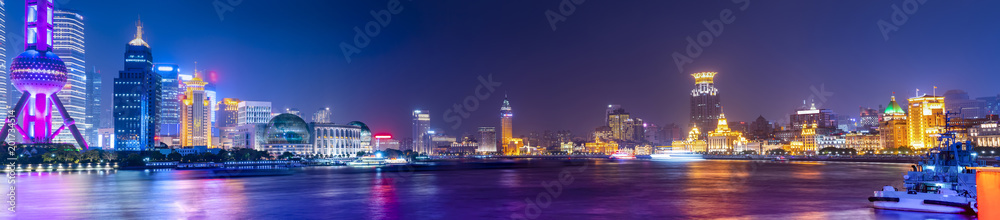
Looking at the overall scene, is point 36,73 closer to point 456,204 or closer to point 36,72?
point 36,72

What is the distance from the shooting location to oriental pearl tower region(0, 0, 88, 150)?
630 feet

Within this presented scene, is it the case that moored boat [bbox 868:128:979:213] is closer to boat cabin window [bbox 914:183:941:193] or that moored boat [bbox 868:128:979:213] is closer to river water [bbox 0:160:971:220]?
boat cabin window [bbox 914:183:941:193]

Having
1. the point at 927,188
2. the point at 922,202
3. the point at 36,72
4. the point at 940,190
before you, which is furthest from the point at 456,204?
the point at 36,72

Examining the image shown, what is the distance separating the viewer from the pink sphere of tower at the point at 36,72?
191250 mm

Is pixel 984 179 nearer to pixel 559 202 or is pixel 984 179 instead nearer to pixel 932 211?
pixel 932 211

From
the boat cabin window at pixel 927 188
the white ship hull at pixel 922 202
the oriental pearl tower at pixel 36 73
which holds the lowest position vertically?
the white ship hull at pixel 922 202

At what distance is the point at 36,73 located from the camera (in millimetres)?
192375

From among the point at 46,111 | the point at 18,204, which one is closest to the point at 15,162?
the point at 46,111

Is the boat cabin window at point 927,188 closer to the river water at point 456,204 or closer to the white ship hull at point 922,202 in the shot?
the white ship hull at point 922,202

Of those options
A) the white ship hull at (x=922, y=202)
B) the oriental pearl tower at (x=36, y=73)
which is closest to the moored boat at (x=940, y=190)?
the white ship hull at (x=922, y=202)

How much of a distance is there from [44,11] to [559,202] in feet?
653

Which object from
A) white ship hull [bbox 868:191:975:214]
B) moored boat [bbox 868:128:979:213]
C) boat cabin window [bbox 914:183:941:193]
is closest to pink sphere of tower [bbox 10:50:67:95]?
moored boat [bbox 868:128:979:213]

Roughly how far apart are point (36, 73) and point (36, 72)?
304mm

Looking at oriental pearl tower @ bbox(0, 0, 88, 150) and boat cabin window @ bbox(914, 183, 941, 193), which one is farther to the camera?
oriental pearl tower @ bbox(0, 0, 88, 150)
